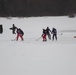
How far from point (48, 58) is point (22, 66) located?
1890 mm

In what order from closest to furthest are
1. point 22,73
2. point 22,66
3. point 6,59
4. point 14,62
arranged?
point 22,73
point 22,66
point 14,62
point 6,59
